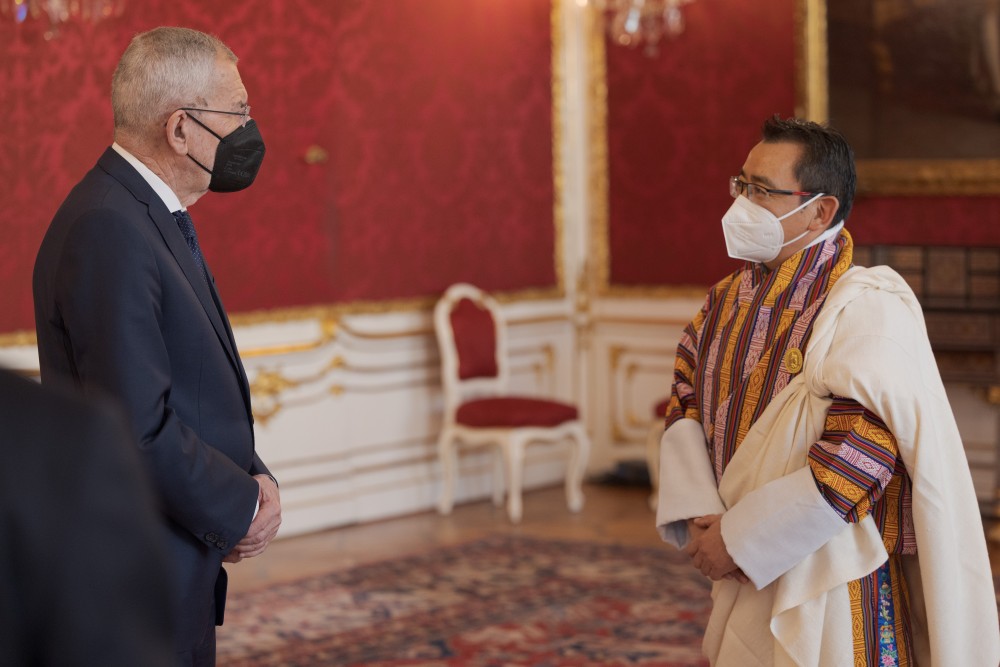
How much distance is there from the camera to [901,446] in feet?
7.18

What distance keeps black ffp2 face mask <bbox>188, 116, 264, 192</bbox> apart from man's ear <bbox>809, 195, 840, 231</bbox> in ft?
3.68

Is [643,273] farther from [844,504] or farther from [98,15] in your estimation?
[844,504]

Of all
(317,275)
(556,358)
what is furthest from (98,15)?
(556,358)

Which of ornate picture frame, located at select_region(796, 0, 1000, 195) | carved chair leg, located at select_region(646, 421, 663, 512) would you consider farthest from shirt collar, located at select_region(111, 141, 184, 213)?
ornate picture frame, located at select_region(796, 0, 1000, 195)

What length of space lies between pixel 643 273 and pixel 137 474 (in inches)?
247

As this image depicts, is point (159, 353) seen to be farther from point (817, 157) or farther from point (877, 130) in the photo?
point (877, 130)

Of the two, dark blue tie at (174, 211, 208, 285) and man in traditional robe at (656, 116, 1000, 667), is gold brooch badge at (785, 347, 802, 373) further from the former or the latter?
dark blue tie at (174, 211, 208, 285)

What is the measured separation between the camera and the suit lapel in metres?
2.17

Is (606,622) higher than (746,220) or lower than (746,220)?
lower

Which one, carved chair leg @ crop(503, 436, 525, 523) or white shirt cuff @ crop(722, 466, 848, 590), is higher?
white shirt cuff @ crop(722, 466, 848, 590)

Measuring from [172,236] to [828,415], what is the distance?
125cm

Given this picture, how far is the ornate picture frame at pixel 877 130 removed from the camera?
19.1 feet

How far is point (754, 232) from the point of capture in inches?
95.1

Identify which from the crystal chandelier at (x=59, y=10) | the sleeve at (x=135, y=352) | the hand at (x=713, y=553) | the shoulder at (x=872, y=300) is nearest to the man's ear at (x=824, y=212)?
the shoulder at (x=872, y=300)
